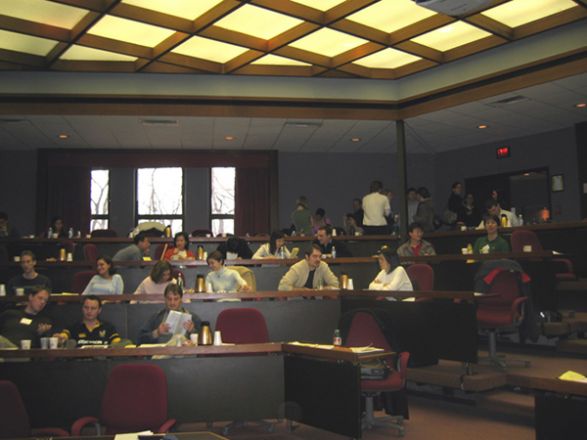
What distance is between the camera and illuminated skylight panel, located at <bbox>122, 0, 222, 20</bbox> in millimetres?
7898

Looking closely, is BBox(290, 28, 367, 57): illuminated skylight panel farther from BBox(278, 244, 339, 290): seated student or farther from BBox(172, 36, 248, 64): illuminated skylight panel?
BBox(278, 244, 339, 290): seated student

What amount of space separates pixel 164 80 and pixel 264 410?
6740 mm

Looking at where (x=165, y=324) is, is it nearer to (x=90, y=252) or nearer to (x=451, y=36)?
(x=90, y=252)

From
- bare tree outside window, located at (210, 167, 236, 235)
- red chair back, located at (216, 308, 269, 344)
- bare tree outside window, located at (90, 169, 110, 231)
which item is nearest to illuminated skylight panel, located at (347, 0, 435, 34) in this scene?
red chair back, located at (216, 308, 269, 344)

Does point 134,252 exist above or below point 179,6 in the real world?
below

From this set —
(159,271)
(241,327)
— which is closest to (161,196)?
(159,271)

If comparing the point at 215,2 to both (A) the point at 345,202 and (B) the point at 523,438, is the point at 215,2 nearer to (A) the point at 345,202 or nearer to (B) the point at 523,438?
(B) the point at 523,438

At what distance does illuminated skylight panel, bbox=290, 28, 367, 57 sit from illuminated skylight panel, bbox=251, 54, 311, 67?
42 centimetres

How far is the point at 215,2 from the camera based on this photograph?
7957mm

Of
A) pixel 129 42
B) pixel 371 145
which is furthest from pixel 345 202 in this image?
pixel 129 42

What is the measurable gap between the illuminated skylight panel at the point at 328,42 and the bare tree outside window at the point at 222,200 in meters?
5.39

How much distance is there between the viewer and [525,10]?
8.42 meters

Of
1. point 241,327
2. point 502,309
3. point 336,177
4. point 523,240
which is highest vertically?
point 336,177

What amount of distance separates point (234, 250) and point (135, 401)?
449 cm
